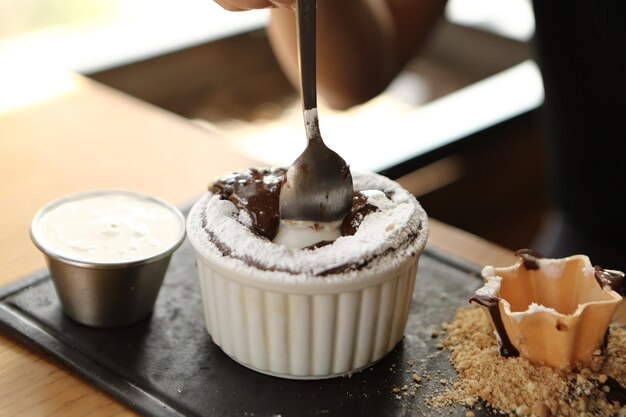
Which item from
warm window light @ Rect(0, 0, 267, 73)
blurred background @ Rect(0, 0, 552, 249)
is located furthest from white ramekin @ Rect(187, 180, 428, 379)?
warm window light @ Rect(0, 0, 267, 73)

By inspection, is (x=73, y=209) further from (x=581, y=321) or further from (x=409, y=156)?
(x=409, y=156)

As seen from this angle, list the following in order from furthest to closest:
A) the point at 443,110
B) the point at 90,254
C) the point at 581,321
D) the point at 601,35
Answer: the point at 443,110 < the point at 601,35 < the point at 90,254 < the point at 581,321

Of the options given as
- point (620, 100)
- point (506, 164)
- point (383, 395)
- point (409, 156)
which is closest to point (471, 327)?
point (383, 395)

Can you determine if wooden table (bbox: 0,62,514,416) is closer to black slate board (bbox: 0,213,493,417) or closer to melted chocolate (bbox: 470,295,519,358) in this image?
black slate board (bbox: 0,213,493,417)

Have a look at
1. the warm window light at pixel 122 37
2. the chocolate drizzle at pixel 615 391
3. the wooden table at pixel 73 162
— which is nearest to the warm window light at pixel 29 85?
the wooden table at pixel 73 162

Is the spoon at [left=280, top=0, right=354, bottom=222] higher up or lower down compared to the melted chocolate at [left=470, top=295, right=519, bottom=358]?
higher up

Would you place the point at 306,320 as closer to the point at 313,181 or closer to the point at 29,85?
the point at 313,181
